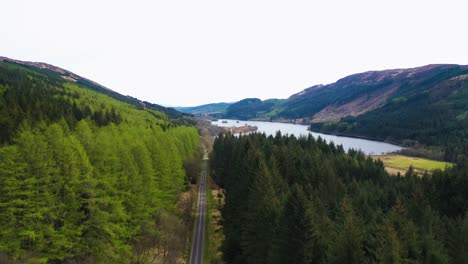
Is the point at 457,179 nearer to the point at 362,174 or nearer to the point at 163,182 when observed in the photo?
the point at 362,174

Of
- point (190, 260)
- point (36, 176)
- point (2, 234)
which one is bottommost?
point (190, 260)

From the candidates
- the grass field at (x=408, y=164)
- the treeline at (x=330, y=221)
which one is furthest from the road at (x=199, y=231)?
the grass field at (x=408, y=164)

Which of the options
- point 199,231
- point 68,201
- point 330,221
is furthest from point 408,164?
point 68,201

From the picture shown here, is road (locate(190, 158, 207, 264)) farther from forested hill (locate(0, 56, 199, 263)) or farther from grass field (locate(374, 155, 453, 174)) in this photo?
grass field (locate(374, 155, 453, 174))

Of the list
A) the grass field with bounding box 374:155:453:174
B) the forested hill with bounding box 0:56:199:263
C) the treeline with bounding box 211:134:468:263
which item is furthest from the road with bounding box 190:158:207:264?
the grass field with bounding box 374:155:453:174

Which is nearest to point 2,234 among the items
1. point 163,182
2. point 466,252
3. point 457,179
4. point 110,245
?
point 110,245

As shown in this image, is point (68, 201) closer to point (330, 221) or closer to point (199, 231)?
point (330, 221)

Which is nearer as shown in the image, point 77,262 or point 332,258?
point 332,258
